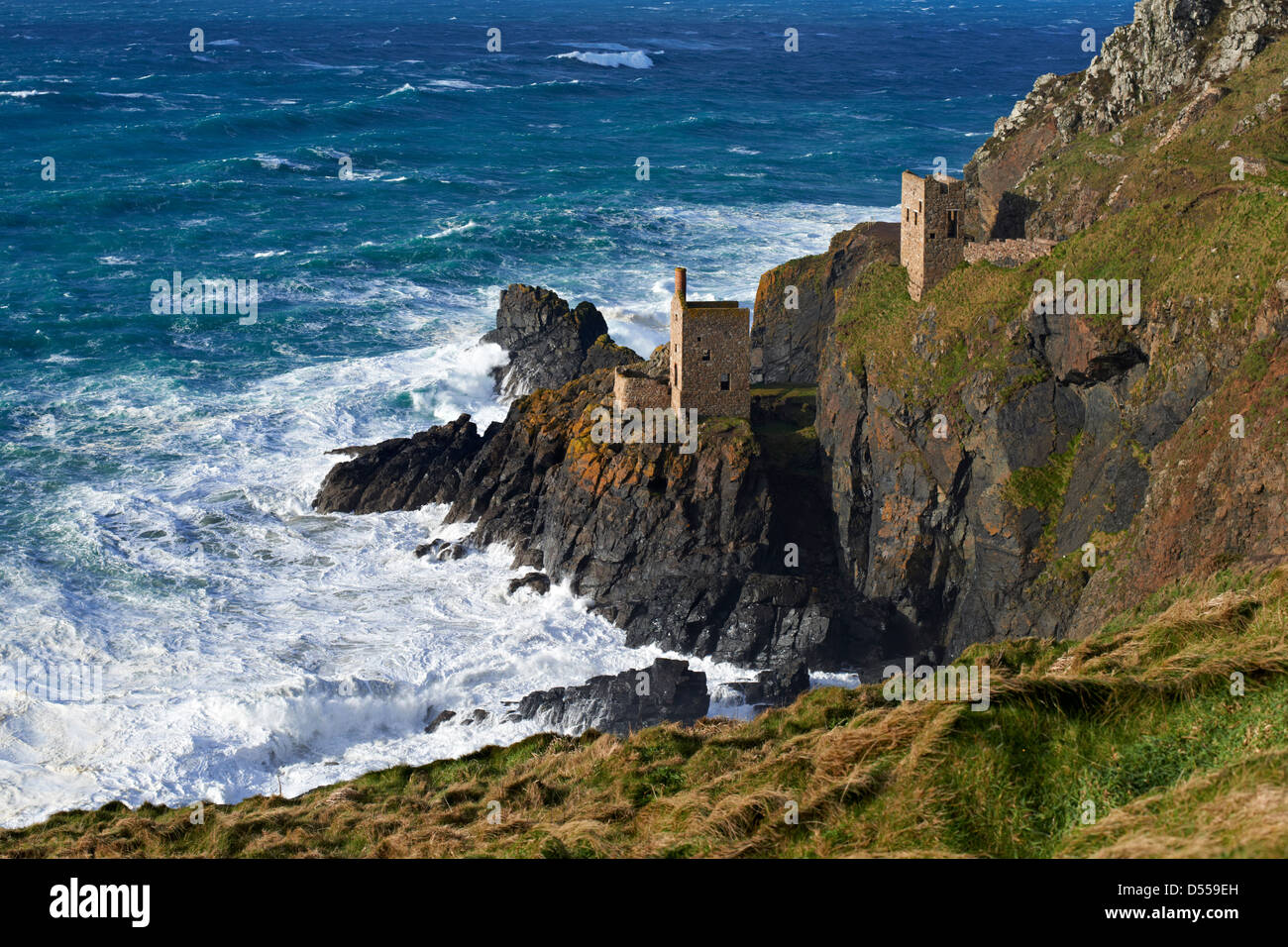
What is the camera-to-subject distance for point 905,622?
1825 inches

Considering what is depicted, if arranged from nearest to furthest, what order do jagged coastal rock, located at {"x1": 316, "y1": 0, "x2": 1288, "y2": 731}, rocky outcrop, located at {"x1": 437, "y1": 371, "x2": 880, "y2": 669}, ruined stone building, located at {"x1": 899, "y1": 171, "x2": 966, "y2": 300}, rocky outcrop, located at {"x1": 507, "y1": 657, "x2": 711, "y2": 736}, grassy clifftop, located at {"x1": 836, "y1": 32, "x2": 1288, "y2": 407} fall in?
jagged coastal rock, located at {"x1": 316, "y1": 0, "x2": 1288, "y2": 731}
grassy clifftop, located at {"x1": 836, "y1": 32, "x2": 1288, "y2": 407}
rocky outcrop, located at {"x1": 507, "y1": 657, "x2": 711, "y2": 736}
rocky outcrop, located at {"x1": 437, "y1": 371, "x2": 880, "y2": 669}
ruined stone building, located at {"x1": 899, "y1": 171, "x2": 966, "y2": 300}

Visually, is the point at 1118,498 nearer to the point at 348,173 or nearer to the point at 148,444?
the point at 148,444

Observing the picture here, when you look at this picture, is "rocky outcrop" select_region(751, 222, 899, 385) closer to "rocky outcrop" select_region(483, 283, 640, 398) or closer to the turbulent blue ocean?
"rocky outcrop" select_region(483, 283, 640, 398)

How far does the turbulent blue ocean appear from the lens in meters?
43.9

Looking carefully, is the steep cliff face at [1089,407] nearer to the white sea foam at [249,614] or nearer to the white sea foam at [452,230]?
the white sea foam at [249,614]

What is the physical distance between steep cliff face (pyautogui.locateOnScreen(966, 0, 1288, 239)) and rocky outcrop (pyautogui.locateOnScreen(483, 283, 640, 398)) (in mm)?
19766

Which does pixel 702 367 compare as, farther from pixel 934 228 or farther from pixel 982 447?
pixel 982 447

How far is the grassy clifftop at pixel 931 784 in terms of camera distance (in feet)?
49.1

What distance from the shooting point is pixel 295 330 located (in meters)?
79.9

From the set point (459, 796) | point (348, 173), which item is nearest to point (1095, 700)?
point (459, 796)

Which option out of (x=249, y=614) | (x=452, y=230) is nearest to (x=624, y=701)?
(x=249, y=614)

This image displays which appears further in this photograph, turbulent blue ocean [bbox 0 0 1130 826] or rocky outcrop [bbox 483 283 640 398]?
rocky outcrop [bbox 483 283 640 398]

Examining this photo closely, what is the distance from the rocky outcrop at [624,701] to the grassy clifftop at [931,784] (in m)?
16.1

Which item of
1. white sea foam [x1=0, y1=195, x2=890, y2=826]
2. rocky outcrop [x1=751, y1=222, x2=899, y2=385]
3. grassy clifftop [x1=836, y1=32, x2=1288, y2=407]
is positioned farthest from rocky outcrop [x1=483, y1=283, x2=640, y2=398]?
grassy clifftop [x1=836, y1=32, x2=1288, y2=407]
